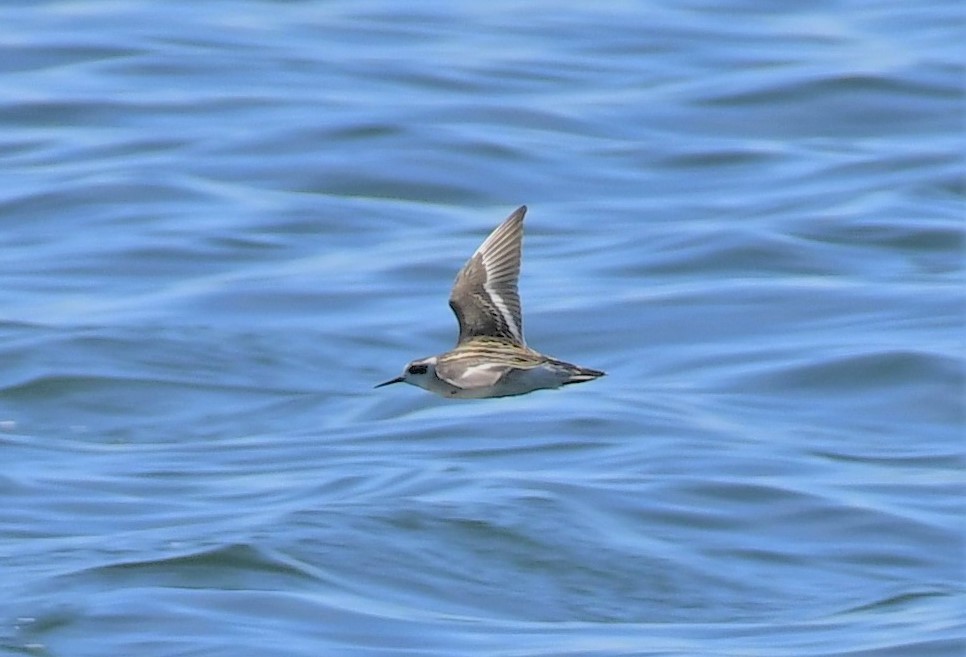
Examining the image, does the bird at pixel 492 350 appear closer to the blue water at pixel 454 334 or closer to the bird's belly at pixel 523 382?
the bird's belly at pixel 523 382

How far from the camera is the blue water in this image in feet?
39.1

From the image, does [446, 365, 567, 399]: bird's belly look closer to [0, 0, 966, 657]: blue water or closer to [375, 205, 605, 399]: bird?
[375, 205, 605, 399]: bird

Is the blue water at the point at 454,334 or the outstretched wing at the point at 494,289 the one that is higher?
the outstretched wing at the point at 494,289

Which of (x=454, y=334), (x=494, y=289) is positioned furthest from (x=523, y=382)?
(x=454, y=334)

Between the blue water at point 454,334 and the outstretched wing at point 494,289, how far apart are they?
1.52 metres

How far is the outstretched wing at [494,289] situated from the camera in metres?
10.8

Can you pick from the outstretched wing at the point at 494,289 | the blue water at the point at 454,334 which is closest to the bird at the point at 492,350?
the outstretched wing at the point at 494,289

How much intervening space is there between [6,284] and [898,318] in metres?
7.02

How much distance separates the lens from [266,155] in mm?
22188

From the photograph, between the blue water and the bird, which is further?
the blue water

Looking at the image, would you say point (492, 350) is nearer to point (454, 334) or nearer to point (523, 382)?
point (523, 382)

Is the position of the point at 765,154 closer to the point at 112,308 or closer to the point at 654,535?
the point at 112,308

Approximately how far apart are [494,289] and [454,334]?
5.57 metres

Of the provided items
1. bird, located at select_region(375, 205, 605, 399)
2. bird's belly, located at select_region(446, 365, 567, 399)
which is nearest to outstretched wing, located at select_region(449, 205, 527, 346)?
bird, located at select_region(375, 205, 605, 399)
